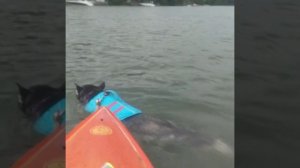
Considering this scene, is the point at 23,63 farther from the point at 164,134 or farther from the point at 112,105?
the point at 164,134

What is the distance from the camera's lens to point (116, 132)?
576 cm

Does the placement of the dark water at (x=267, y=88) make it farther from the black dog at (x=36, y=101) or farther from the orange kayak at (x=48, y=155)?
the black dog at (x=36, y=101)

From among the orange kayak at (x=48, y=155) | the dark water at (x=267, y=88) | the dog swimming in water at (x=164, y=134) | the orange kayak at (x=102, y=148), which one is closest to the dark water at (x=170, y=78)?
the dog swimming in water at (x=164, y=134)

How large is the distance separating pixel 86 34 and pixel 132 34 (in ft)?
8.48

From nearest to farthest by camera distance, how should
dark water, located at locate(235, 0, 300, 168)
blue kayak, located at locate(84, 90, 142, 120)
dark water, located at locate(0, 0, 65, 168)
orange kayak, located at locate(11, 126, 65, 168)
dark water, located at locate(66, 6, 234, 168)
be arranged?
orange kayak, located at locate(11, 126, 65, 168), dark water, located at locate(235, 0, 300, 168), dark water, located at locate(0, 0, 65, 168), dark water, located at locate(66, 6, 234, 168), blue kayak, located at locate(84, 90, 142, 120)

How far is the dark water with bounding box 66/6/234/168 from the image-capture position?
7.48 meters

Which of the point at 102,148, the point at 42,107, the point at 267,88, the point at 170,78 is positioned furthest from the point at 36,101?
the point at 170,78

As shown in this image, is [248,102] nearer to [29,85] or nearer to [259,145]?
[259,145]

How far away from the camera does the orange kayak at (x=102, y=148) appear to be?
484 cm

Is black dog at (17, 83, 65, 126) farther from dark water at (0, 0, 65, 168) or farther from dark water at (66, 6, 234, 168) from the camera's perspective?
dark water at (66, 6, 234, 168)

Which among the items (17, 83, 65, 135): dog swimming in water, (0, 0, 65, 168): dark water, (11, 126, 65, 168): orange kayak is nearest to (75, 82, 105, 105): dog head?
(0, 0, 65, 168): dark water

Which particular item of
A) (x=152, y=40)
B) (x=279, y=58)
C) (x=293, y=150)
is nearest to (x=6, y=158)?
(x=293, y=150)

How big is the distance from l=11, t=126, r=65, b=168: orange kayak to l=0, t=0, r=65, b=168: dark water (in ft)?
2.20

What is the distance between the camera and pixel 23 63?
427 inches
